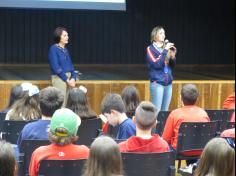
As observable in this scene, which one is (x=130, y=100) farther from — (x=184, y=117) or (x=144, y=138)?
(x=144, y=138)

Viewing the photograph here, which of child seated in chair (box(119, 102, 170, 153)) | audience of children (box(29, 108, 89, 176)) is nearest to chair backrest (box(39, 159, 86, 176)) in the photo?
audience of children (box(29, 108, 89, 176))

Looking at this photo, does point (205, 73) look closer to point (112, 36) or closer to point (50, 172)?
point (112, 36)

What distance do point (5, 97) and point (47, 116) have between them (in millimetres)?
3303

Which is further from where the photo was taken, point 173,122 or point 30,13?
point 30,13

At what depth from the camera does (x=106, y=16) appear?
1496cm

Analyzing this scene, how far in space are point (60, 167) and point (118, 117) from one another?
3.27 ft

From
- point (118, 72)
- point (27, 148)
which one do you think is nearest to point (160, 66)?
point (27, 148)

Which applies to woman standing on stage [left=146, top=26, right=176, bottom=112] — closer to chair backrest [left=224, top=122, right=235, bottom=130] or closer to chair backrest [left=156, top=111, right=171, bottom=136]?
chair backrest [left=156, top=111, right=171, bottom=136]

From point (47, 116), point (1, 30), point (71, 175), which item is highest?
point (1, 30)

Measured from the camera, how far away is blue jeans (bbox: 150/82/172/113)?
6.37 meters

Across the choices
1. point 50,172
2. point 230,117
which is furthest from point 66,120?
point 230,117

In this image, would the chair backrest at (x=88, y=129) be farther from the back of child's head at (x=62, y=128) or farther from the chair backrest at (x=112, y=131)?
the back of child's head at (x=62, y=128)

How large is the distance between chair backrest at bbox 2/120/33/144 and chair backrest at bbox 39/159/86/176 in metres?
1.04

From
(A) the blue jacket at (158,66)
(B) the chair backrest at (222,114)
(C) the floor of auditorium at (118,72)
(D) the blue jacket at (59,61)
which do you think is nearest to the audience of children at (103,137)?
(B) the chair backrest at (222,114)
